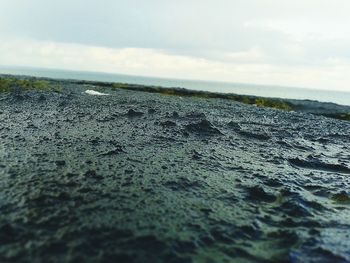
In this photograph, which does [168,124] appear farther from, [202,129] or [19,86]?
[19,86]

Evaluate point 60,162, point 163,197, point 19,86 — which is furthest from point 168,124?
point 19,86

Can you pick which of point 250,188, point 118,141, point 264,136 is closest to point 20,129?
point 118,141

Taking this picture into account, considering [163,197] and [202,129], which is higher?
[202,129]

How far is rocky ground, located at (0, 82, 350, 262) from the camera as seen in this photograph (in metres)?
7.34

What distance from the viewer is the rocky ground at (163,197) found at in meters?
7.34

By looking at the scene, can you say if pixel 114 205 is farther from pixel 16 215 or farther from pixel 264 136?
pixel 264 136

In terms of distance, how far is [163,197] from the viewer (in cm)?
1012

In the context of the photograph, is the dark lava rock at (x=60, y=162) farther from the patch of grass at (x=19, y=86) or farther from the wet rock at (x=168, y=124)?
the patch of grass at (x=19, y=86)

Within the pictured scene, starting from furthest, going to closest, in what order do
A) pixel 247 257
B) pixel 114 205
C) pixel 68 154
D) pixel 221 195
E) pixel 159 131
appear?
pixel 159 131, pixel 68 154, pixel 221 195, pixel 114 205, pixel 247 257

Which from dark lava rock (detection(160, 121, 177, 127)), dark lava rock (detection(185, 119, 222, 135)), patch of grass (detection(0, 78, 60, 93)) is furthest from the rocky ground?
patch of grass (detection(0, 78, 60, 93))

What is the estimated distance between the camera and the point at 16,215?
816 cm

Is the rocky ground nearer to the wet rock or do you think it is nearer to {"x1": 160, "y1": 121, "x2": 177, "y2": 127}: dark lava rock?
the wet rock

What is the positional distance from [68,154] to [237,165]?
644 centimetres

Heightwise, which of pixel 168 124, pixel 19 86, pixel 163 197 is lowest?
pixel 163 197
